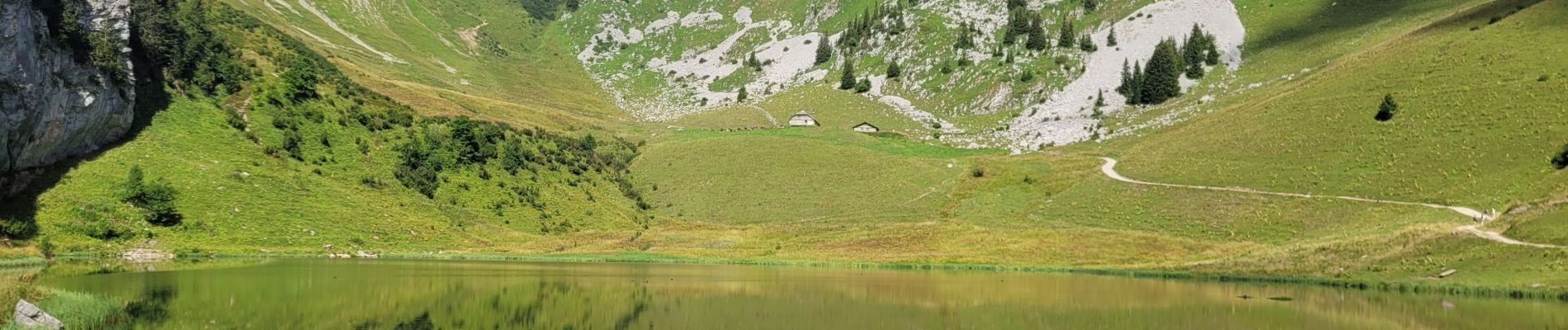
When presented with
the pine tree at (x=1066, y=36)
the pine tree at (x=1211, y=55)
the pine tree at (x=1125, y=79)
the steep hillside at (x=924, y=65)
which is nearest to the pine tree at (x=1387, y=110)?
the steep hillside at (x=924, y=65)

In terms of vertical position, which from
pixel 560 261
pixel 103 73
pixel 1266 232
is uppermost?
pixel 103 73

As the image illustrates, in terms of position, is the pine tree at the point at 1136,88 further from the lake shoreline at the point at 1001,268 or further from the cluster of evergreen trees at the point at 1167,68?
the lake shoreline at the point at 1001,268

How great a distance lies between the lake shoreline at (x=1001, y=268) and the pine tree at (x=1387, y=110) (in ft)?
121

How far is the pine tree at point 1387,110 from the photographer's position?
3194 inches

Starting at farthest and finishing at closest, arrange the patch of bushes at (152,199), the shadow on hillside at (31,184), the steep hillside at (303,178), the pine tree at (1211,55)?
the pine tree at (1211,55), the steep hillside at (303,178), the patch of bushes at (152,199), the shadow on hillside at (31,184)

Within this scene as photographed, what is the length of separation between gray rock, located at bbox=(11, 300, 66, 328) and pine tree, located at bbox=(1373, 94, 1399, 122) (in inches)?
3458

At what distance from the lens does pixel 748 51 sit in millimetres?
Answer: 191375

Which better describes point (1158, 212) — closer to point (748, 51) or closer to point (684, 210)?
point (684, 210)

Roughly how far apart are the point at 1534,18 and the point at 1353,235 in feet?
180

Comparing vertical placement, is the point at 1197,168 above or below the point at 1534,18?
below

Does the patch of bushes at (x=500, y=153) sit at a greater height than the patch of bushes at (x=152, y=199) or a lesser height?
greater

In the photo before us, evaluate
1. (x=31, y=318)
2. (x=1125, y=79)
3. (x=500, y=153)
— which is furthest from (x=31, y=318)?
(x=1125, y=79)

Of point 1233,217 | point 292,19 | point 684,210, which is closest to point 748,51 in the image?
point 292,19

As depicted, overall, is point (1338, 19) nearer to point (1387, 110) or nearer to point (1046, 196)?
point (1387, 110)
